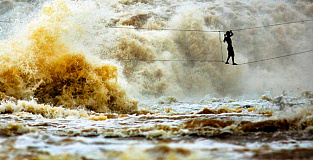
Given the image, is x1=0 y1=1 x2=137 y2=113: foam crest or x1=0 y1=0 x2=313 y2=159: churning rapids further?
x1=0 y1=1 x2=137 y2=113: foam crest

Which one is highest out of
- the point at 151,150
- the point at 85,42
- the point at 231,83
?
the point at 85,42

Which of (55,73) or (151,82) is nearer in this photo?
(55,73)

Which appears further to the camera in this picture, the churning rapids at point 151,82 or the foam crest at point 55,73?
the foam crest at point 55,73

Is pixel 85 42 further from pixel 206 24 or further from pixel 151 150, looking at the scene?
pixel 206 24

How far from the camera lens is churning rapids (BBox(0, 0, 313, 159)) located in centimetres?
338

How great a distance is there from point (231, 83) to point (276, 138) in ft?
39.7

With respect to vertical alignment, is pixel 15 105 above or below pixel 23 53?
below

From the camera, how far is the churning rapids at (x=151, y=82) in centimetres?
338

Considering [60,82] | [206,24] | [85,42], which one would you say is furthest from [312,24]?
[60,82]

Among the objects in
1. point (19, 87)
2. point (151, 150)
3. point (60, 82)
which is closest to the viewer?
point (151, 150)

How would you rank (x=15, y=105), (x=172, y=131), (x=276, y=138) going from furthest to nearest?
(x=15, y=105) < (x=172, y=131) < (x=276, y=138)

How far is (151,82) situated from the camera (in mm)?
13156

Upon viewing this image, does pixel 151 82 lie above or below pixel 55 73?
below

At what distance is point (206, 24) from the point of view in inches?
Result: 651
